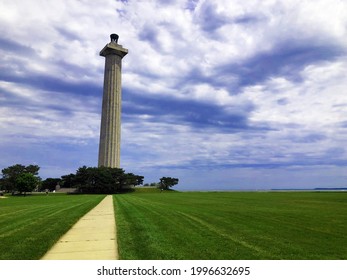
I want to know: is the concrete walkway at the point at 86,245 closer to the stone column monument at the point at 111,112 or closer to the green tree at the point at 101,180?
the green tree at the point at 101,180

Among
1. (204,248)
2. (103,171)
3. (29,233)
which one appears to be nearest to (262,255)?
(204,248)

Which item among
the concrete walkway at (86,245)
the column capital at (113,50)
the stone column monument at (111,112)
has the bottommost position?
the concrete walkway at (86,245)

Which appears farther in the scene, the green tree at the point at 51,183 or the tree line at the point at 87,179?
the green tree at the point at 51,183

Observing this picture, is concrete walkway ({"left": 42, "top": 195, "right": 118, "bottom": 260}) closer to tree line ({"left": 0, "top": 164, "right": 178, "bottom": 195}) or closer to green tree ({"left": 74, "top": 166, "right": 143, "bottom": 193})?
tree line ({"left": 0, "top": 164, "right": 178, "bottom": 195})

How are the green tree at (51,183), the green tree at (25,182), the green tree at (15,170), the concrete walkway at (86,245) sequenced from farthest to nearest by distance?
the green tree at (51,183) → the green tree at (15,170) → the green tree at (25,182) → the concrete walkway at (86,245)

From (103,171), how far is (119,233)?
9469 centimetres

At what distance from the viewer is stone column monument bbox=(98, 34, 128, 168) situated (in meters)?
130

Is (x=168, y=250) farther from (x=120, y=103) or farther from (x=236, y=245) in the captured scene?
(x=120, y=103)

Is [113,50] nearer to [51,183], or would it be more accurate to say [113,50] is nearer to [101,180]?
[101,180]

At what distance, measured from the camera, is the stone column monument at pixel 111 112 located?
130375mm

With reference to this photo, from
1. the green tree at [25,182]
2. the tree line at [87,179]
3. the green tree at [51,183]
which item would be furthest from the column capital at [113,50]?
the green tree at [25,182]

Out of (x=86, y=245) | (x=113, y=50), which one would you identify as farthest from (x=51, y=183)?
(x=86, y=245)

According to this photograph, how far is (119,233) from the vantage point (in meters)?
12.8

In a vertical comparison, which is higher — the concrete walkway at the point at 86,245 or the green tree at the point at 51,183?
the green tree at the point at 51,183
